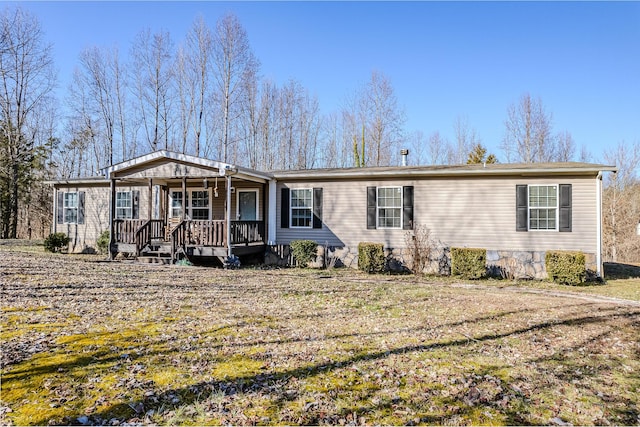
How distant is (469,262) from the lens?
420 inches

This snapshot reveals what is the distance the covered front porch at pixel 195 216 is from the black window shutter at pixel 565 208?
8990mm

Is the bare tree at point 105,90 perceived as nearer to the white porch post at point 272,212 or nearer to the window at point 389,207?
the white porch post at point 272,212

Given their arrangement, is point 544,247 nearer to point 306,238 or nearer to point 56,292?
point 306,238

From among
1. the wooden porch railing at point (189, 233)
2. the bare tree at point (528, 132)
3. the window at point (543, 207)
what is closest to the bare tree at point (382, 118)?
the bare tree at point (528, 132)

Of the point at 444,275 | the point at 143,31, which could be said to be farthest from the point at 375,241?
the point at 143,31

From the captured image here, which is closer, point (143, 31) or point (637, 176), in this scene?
point (637, 176)

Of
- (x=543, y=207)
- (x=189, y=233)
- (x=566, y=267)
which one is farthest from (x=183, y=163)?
(x=566, y=267)

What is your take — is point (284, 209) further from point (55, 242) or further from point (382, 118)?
point (382, 118)

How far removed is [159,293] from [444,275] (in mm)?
8090

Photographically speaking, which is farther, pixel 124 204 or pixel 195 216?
pixel 124 204

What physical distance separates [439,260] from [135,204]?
12091mm

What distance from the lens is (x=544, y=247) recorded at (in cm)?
1092

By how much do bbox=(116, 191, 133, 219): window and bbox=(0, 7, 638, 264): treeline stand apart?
21.6 feet

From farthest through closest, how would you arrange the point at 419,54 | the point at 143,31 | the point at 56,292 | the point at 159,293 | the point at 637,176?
the point at 143,31, the point at 637,176, the point at 419,54, the point at 159,293, the point at 56,292
